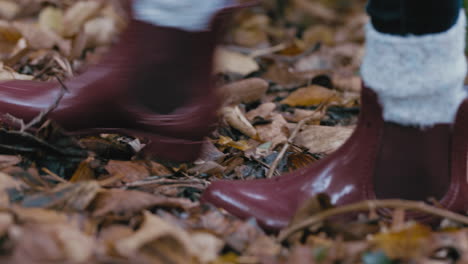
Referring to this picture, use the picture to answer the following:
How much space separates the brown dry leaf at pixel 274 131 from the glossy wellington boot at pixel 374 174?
1.29 ft

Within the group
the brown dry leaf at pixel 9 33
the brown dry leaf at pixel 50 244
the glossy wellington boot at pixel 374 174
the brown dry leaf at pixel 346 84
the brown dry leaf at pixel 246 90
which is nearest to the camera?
the brown dry leaf at pixel 50 244

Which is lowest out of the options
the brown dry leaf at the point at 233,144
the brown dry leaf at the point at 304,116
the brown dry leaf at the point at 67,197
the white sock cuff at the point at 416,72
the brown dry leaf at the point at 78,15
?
the brown dry leaf at the point at 304,116

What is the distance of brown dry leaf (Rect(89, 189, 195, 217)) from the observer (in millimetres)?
979

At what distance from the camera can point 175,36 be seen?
117cm

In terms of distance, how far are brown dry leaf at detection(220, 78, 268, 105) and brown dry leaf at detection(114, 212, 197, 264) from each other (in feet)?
2.99

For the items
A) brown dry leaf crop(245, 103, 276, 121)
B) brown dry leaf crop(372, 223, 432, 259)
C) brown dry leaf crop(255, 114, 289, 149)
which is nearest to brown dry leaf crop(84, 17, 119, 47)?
brown dry leaf crop(245, 103, 276, 121)

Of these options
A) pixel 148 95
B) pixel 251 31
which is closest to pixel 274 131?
pixel 148 95

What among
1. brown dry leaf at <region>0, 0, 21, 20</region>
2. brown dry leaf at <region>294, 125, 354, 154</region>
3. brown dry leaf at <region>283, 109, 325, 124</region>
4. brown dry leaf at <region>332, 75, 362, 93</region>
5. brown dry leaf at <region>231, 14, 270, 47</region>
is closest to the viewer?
brown dry leaf at <region>294, 125, 354, 154</region>

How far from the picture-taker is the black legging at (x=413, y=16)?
0.94 metres

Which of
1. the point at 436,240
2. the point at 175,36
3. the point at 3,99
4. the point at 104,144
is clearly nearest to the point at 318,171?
the point at 436,240

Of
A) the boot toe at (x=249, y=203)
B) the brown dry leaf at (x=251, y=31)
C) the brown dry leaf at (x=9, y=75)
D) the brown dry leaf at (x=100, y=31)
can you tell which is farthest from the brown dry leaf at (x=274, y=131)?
the brown dry leaf at (x=251, y=31)

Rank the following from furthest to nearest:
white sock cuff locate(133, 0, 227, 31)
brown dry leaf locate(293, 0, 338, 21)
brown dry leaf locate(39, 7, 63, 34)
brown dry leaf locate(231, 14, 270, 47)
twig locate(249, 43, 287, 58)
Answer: brown dry leaf locate(293, 0, 338, 21)
brown dry leaf locate(231, 14, 270, 47)
twig locate(249, 43, 287, 58)
brown dry leaf locate(39, 7, 63, 34)
white sock cuff locate(133, 0, 227, 31)

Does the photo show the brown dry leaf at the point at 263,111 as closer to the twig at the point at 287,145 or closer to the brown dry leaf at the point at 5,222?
the twig at the point at 287,145

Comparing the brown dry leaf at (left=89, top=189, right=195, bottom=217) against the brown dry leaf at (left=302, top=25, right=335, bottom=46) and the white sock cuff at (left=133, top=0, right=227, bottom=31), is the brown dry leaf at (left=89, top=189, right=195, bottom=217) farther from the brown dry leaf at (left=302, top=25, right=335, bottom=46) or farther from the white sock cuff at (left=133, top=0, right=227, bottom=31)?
the brown dry leaf at (left=302, top=25, right=335, bottom=46)
